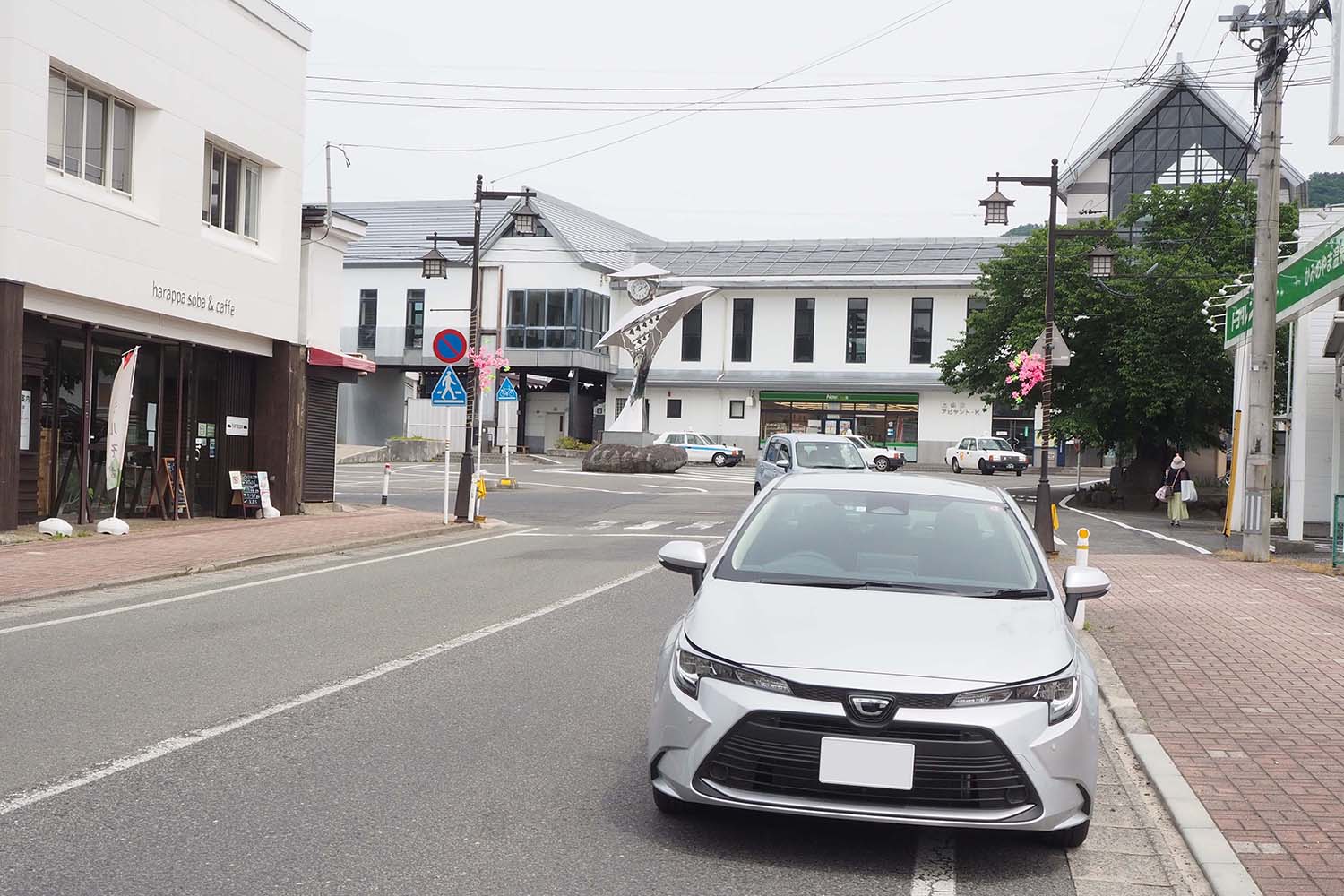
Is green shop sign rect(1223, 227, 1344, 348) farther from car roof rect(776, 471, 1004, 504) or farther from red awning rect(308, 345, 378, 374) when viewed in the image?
red awning rect(308, 345, 378, 374)

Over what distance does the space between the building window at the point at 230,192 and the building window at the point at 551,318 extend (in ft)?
132

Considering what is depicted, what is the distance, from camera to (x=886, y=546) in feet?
20.2

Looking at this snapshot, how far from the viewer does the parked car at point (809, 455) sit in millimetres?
24734

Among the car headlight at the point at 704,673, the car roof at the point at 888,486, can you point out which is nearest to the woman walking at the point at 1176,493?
the car roof at the point at 888,486

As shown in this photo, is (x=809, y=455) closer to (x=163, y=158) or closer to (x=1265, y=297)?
(x=1265, y=297)

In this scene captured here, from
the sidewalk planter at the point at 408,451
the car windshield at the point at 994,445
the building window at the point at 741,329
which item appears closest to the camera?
the car windshield at the point at 994,445

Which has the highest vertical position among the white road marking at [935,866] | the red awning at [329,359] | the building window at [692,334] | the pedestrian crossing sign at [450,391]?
the building window at [692,334]

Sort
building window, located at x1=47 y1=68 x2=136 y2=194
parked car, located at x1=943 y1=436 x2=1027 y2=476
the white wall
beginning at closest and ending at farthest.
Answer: the white wall
building window, located at x1=47 y1=68 x2=136 y2=194
parked car, located at x1=943 y1=436 x2=1027 y2=476

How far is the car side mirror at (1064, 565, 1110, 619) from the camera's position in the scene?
6.09 m

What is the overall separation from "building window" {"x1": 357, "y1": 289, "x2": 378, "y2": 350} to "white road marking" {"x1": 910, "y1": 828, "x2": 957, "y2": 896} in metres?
62.6

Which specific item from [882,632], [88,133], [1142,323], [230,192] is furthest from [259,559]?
[1142,323]

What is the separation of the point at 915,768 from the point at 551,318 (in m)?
59.0

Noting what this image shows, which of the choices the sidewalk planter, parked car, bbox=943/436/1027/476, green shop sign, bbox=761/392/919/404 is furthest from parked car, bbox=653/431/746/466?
the sidewalk planter

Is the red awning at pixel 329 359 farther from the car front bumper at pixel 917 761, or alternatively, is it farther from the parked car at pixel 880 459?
the parked car at pixel 880 459
